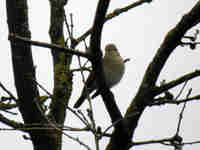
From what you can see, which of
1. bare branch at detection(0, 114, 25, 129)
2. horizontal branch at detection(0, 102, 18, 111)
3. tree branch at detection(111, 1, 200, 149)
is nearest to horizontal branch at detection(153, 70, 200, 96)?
tree branch at detection(111, 1, 200, 149)

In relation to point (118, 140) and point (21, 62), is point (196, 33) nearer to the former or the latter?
point (118, 140)

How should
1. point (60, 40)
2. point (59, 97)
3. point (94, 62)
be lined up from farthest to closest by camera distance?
point (60, 40) < point (59, 97) < point (94, 62)

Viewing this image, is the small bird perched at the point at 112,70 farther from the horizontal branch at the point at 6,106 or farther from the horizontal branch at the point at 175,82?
the horizontal branch at the point at 175,82

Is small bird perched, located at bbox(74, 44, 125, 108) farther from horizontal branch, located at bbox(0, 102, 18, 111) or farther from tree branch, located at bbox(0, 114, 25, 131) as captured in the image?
tree branch, located at bbox(0, 114, 25, 131)

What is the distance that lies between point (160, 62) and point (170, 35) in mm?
214

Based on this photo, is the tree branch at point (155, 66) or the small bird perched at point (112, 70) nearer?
the tree branch at point (155, 66)

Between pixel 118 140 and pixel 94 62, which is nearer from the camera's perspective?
pixel 94 62

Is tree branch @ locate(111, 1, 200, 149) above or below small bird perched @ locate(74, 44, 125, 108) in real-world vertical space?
below

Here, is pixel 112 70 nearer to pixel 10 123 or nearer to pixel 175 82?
pixel 10 123

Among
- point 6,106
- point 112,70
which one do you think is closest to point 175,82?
point 6,106

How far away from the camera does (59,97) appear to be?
4.38 m

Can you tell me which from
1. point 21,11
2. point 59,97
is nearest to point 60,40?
point 59,97

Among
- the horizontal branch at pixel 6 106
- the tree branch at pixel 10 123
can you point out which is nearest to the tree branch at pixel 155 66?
the tree branch at pixel 10 123

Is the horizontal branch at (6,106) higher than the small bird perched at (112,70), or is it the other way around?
the small bird perched at (112,70)
